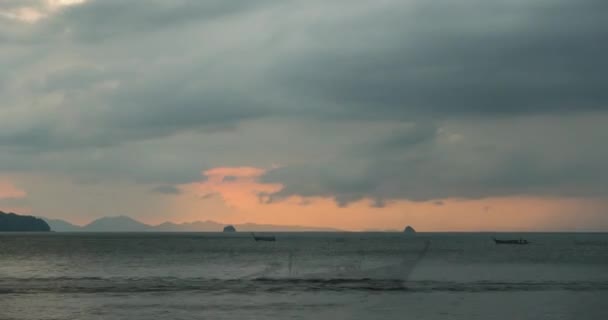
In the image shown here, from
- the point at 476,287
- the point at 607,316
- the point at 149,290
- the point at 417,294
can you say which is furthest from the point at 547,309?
the point at 149,290

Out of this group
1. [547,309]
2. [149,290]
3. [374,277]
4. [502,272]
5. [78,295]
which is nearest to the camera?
[547,309]

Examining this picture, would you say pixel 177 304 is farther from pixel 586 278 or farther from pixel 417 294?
pixel 586 278

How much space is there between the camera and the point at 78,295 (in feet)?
210

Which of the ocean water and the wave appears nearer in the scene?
the ocean water

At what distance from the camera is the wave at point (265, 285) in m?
69.8

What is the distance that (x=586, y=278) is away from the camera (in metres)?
89.2

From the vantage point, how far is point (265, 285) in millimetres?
75750

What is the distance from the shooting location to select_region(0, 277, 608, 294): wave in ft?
229

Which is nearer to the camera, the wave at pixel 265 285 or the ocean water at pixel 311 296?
the ocean water at pixel 311 296

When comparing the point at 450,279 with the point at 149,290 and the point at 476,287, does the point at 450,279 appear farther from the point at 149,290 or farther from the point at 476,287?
the point at 149,290

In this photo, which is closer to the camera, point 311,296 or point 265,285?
point 311,296

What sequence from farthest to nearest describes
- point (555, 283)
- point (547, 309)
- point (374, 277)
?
point (374, 277)
point (555, 283)
point (547, 309)

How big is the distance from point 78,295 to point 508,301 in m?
39.2

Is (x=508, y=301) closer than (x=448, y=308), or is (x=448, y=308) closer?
(x=448, y=308)
